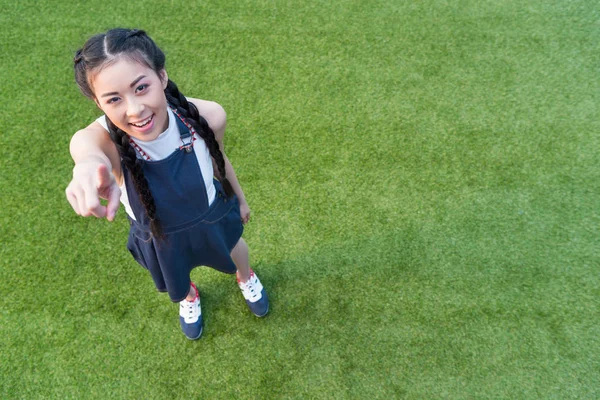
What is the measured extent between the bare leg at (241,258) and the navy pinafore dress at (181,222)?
3.9 inches

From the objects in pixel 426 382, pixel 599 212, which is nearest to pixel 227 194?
pixel 426 382

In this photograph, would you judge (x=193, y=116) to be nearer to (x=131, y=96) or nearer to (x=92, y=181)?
(x=131, y=96)

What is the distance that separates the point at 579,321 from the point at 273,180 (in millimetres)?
1558

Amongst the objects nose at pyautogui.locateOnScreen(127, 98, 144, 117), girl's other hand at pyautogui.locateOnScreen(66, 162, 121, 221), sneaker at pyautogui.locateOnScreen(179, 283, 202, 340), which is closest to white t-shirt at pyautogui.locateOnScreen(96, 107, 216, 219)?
nose at pyautogui.locateOnScreen(127, 98, 144, 117)

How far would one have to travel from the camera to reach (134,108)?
1179 millimetres

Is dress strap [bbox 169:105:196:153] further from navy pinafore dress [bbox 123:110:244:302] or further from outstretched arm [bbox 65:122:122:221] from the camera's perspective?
outstretched arm [bbox 65:122:122:221]

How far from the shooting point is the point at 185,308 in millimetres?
2020

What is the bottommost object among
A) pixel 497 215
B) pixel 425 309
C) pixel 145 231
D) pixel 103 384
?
pixel 103 384

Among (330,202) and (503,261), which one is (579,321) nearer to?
(503,261)

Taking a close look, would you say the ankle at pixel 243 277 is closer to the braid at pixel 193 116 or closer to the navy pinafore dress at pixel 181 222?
the navy pinafore dress at pixel 181 222

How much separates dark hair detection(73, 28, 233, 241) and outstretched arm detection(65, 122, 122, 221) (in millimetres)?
62

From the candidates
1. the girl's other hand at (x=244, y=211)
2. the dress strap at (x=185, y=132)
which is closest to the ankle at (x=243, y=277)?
the girl's other hand at (x=244, y=211)

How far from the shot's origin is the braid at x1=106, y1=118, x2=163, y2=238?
4.10 ft

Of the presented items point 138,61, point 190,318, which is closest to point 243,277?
point 190,318
